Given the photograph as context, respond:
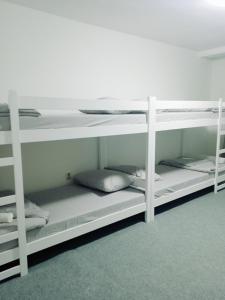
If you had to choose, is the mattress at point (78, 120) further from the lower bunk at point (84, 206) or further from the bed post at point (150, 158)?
the lower bunk at point (84, 206)

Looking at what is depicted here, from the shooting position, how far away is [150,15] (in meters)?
2.53

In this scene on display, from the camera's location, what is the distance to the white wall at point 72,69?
2.31 meters

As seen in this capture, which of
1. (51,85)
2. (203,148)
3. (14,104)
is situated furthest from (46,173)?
(203,148)

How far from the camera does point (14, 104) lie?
5.02 feet

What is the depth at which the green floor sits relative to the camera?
153 centimetres

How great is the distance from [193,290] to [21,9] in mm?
2665

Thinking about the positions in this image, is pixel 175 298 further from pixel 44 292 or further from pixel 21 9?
pixel 21 9

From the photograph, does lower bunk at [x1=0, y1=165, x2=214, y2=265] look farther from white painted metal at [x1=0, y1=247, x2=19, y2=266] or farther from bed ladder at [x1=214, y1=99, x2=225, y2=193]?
bed ladder at [x1=214, y1=99, x2=225, y2=193]

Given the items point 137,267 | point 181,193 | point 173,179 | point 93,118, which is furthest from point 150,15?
point 137,267

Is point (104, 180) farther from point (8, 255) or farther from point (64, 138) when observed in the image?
point (8, 255)

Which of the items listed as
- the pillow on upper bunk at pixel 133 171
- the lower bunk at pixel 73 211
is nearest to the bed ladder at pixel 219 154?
the pillow on upper bunk at pixel 133 171

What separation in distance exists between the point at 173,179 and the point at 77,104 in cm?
163

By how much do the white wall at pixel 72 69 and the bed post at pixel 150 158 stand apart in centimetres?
85

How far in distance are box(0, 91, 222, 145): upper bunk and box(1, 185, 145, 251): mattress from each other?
0.61 metres
